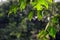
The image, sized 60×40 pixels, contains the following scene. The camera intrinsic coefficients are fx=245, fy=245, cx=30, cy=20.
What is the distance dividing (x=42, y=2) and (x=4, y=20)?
34.5 ft

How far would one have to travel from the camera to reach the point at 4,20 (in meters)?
11.1

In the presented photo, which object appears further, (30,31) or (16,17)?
(16,17)

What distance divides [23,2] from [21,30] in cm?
950

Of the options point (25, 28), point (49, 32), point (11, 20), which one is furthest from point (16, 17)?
point (49, 32)

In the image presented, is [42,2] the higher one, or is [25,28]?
[42,2]

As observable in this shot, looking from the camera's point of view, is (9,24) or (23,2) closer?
(23,2)

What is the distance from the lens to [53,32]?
67 cm

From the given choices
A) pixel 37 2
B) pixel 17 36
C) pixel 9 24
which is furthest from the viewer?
pixel 9 24

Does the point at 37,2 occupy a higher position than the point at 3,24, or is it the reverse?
the point at 37,2

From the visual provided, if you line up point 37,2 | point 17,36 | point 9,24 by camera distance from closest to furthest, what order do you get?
point 37,2 < point 17,36 < point 9,24

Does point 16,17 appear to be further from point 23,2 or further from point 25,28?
point 23,2

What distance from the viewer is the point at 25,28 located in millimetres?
10312

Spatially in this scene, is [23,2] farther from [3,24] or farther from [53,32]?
[3,24]

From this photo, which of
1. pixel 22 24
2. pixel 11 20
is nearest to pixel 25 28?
pixel 22 24
